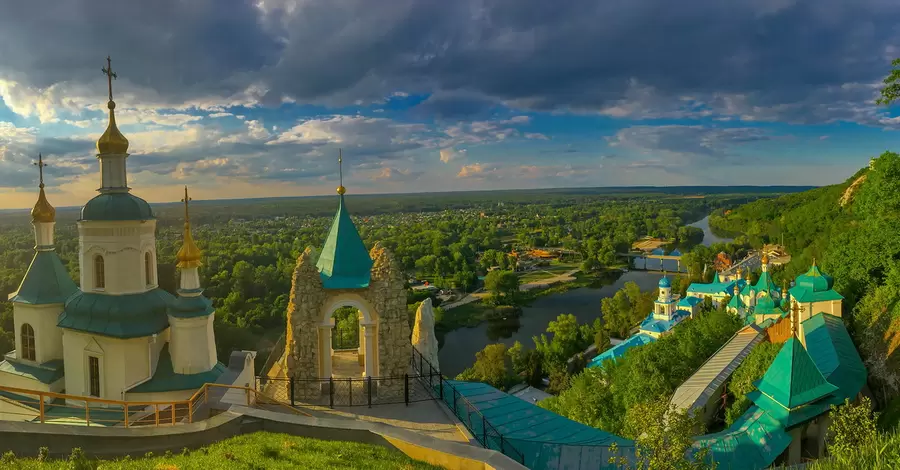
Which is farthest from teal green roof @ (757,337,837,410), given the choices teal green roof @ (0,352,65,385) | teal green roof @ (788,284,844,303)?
teal green roof @ (0,352,65,385)

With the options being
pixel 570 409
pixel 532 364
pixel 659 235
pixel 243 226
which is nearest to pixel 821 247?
pixel 532 364

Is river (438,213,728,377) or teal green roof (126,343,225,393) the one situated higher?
teal green roof (126,343,225,393)

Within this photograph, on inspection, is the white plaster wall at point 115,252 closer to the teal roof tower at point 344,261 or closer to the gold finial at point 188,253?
the gold finial at point 188,253

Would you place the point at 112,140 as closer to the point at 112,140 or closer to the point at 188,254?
the point at 112,140

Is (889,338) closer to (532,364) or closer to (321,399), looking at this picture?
(321,399)

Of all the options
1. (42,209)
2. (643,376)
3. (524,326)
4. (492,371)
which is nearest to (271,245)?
(524,326)

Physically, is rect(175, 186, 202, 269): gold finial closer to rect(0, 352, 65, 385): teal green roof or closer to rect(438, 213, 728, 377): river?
rect(0, 352, 65, 385): teal green roof
